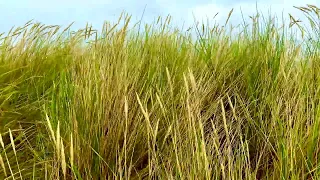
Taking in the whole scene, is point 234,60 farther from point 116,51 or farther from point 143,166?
point 143,166

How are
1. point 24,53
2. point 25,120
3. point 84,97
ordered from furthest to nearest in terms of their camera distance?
point 24,53
point 25,120
point 84,97

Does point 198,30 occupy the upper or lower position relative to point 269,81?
upper

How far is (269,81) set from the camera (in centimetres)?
216

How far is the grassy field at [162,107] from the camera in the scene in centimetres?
153

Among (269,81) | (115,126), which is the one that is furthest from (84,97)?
(269,81)

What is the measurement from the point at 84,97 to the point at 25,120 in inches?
23.9

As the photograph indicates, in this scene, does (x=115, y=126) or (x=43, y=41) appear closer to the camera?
(x=115, y=126)

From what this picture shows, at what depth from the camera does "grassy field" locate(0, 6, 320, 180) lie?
1534 mm

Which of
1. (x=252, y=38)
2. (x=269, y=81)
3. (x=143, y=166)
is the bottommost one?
(x=143, y=166)

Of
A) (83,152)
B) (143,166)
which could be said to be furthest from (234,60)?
(83,152)

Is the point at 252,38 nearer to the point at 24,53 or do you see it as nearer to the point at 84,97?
the point at 84,97

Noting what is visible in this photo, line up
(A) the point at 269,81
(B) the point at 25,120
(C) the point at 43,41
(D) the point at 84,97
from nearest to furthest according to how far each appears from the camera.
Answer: (D) the point at 84,97
(A) the point at 269,81
(B) the point at 25,120
(C) the point at 43,41

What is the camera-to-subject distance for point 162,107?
1250 millimetres

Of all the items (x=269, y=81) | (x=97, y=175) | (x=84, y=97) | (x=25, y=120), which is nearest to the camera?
(x=97, y=175)
